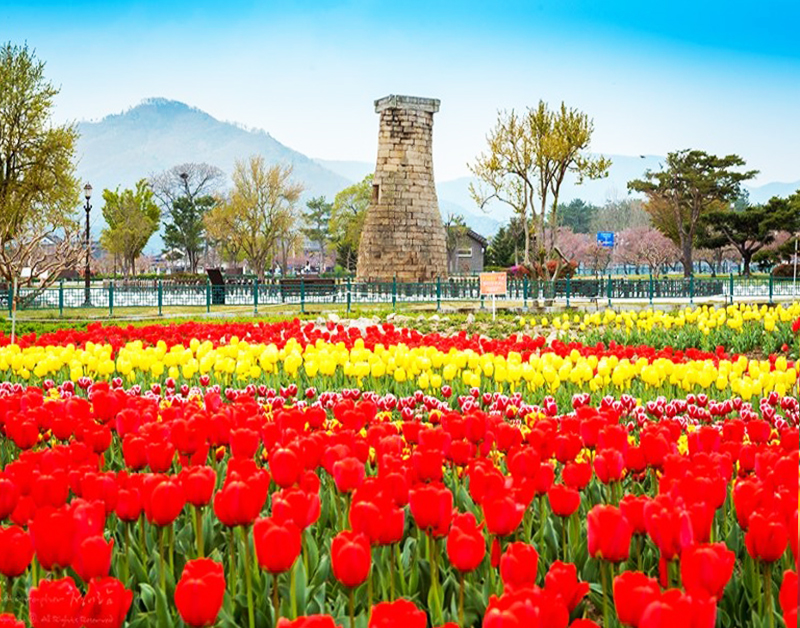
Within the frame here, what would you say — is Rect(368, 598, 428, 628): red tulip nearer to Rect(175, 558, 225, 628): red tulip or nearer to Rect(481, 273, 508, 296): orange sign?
Rect(175, 558, 225, 628): red tulip

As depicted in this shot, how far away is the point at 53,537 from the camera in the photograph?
2.17 metres

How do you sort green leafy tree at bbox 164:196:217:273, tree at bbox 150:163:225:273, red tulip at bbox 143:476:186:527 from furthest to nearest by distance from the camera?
tree at bbox 150:163:225:273 → green leafy tree at bbox 164:196:217:273 → red tulip at bbox 143:476:186:527

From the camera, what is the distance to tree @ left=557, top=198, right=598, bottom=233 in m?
114

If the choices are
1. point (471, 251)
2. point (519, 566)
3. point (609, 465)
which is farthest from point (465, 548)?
point (471, 251)

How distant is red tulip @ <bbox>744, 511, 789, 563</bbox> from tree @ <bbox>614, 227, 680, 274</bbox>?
72.7m

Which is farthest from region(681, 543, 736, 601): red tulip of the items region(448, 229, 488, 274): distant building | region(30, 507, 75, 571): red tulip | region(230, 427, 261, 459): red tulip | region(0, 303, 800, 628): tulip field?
region(448, 229, 488, 274): distant building

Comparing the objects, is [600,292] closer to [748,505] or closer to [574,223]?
[748,505]

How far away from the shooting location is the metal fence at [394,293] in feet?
94.3

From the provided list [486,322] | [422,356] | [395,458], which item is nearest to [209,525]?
[395,458]

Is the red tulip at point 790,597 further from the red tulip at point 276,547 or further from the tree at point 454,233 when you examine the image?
the tree at point 454,233

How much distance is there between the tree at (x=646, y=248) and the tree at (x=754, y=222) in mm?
24699

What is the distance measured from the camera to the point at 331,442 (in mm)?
3305

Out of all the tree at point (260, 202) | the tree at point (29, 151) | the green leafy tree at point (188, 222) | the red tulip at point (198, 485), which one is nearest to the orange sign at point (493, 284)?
the red tulip at point (198, 485)

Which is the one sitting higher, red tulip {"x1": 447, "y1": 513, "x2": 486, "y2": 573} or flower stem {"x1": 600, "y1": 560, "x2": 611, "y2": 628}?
red tulip {"x1": 447, "y1": 513, "x2": 486, "y2": 573}
